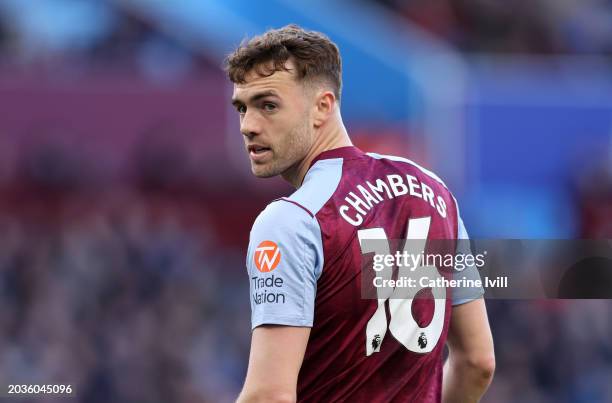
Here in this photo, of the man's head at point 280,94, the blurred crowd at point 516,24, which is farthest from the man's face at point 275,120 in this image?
the blurred crowd at point 516,24

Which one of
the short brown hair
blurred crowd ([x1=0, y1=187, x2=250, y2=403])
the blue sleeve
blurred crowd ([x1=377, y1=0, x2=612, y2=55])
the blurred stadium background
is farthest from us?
blurred crowd ([x1=377, y1=0, x2=612, y2=55])

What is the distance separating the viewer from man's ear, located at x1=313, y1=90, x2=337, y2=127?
3.08 metres

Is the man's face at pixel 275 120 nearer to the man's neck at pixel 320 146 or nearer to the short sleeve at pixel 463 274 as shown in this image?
the man's neck at pixel 320 146

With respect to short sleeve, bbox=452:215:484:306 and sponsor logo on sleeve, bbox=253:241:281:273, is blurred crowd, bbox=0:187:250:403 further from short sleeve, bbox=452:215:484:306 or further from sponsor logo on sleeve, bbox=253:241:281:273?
sponsor logo on sleeve, bbox=253:241:281:273

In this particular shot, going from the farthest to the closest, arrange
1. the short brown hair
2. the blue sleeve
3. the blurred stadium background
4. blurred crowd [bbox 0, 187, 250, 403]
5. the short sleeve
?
the blurred stadium background → blurred crowd [bbox 0, 187, 250, 403] → the short sleeve → the short brown hair → the blue sleeve

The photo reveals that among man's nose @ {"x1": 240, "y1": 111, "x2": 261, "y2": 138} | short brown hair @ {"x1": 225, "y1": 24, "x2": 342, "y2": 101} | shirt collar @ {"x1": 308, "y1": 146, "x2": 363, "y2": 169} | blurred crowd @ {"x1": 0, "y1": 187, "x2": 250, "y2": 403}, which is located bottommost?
shirt collar @ {"x1": 308, "y1": 146, "x2": 363, "y2": 169}

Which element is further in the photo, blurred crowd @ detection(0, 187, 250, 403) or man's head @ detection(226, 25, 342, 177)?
blurred crowd @ detection(0, 187, 250, 403)

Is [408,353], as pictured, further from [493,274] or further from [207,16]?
[207,16]

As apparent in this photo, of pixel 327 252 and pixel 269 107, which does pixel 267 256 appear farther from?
pixel 269 107

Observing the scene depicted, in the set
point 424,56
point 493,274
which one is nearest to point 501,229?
point 424,56

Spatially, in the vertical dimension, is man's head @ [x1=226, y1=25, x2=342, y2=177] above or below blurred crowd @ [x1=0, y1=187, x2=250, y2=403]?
below

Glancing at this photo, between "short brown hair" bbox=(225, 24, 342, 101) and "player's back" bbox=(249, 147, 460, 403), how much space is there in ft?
0.83

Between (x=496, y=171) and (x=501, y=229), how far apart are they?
75 centimetres

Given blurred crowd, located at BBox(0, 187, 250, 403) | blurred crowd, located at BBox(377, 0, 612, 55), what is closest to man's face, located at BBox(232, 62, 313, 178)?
blurred crowd, located at BBox(0, 187, 250, 403)
